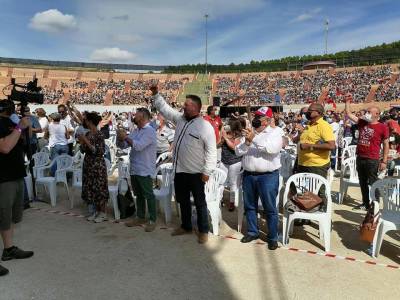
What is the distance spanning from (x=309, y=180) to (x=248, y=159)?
105 centimetres

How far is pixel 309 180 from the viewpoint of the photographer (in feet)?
16.2

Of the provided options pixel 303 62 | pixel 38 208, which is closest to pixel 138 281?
pixel 38 208

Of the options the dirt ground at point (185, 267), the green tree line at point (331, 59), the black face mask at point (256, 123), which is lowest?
the dirt ground at point (185, 267)

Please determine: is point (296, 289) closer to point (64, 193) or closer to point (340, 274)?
point (340, 274)

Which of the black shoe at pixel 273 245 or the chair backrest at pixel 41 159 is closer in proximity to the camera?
the black shoe at pixel 273 245

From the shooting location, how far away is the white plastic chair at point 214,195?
5.05 m

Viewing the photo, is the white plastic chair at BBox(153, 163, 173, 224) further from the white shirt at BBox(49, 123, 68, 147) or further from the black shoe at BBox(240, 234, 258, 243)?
the white shirt at BBox(49, 123, 68, 147)

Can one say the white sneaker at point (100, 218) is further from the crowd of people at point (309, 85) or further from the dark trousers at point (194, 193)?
the crowd of people at point (309, 85)

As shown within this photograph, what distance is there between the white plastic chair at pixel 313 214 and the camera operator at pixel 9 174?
324cm

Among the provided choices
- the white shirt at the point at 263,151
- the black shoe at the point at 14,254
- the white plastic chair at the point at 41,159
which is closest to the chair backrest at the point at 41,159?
the white plastic chair at the point at 41,159

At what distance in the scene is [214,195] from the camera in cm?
525

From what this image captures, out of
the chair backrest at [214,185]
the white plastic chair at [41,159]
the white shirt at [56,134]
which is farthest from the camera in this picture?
the white shirt at [56,134]

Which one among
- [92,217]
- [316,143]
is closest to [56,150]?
[92,217]

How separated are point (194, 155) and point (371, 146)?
302 cm
